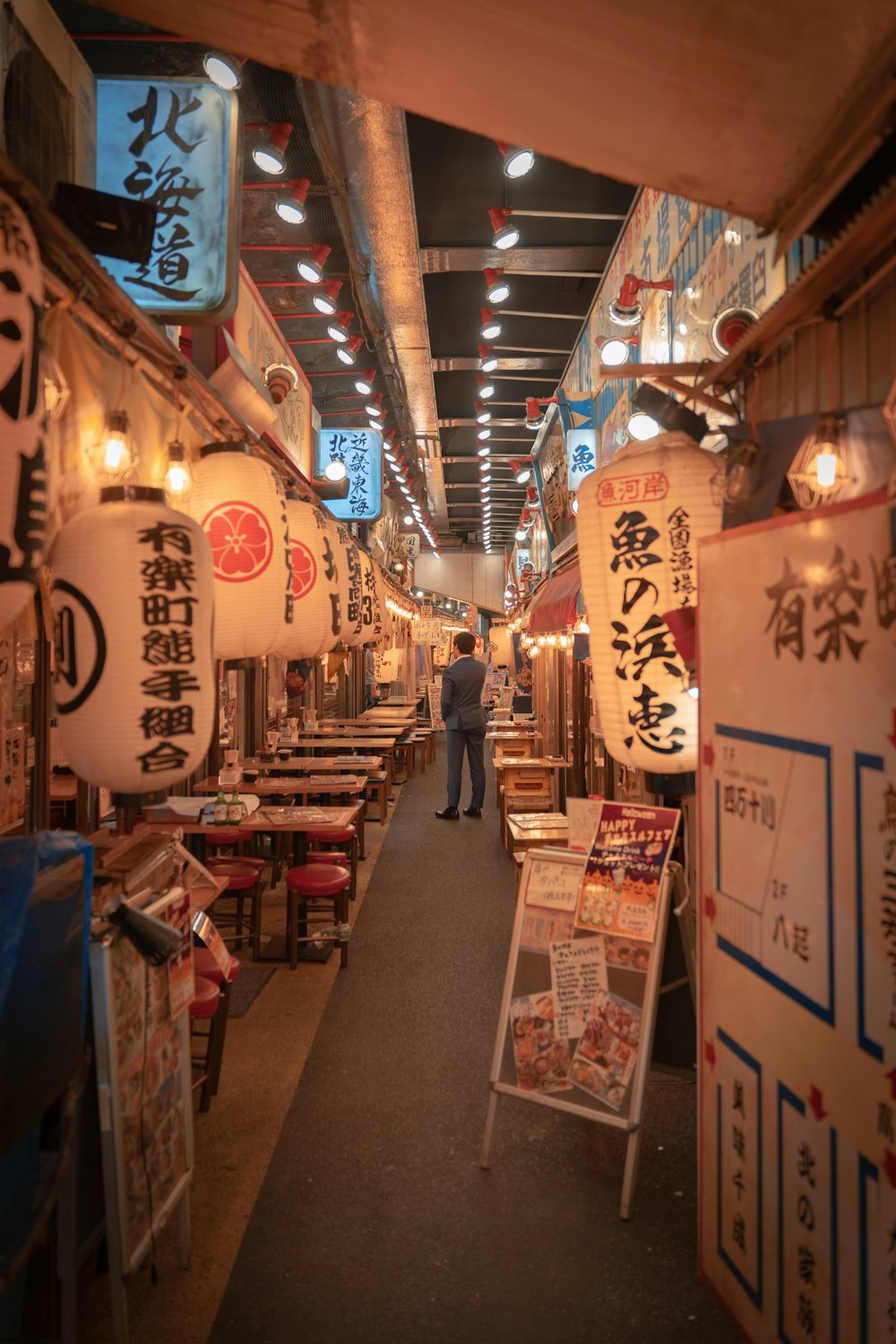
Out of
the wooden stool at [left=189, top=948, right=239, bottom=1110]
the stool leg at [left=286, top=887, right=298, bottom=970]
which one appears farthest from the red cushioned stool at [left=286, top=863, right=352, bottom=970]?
the wooden stool at [left=189, top=948, right=239, bottom=1110]

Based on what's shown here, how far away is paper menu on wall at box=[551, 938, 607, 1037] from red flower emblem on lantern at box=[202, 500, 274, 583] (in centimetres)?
278

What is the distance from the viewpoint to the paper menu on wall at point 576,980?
165 inches

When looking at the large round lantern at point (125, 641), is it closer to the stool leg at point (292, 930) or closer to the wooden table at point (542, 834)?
the stool leg at point (292, 930)

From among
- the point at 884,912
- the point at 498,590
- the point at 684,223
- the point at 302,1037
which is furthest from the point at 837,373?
the point at 498,590

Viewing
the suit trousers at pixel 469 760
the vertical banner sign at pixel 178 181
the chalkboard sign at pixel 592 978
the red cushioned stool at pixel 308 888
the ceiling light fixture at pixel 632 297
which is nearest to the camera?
the chalkboard sign at pixel 592 978

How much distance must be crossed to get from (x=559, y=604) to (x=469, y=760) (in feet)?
13.5

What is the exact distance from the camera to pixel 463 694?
13.3 metres

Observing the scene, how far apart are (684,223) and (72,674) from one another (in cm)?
528

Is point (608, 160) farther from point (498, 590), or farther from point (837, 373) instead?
point (498, 590)

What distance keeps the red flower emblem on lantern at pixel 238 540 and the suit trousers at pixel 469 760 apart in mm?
8842

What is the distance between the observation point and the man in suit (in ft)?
43.6

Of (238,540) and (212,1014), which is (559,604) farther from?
(212,1014)

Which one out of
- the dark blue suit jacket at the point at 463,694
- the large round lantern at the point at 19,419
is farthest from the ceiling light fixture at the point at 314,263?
the large round lantern at the point at 19,419

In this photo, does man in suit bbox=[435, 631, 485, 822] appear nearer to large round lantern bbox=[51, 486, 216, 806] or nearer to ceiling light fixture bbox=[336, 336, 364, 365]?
ceiling light fixture bbox=[336, 336, 364, 365]
